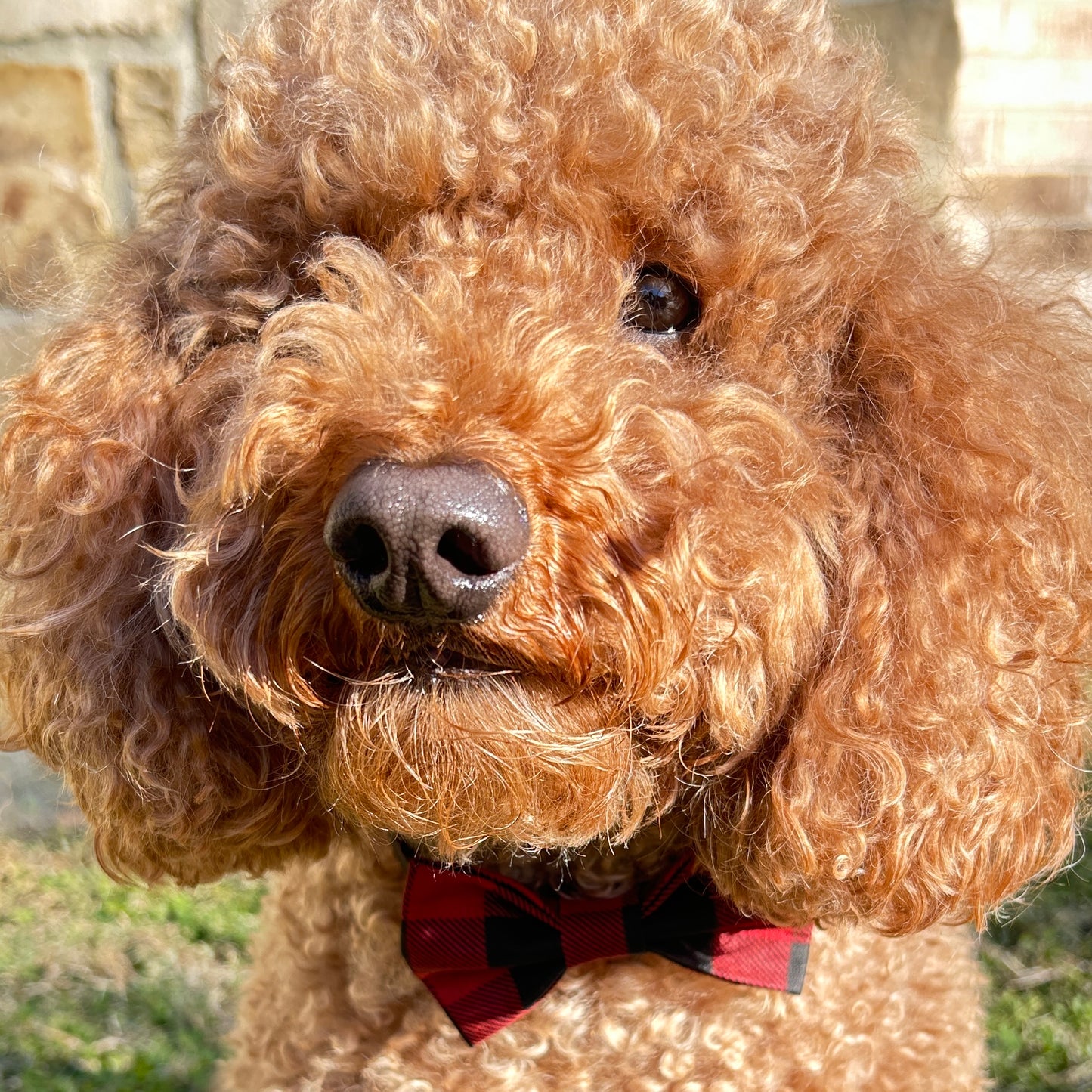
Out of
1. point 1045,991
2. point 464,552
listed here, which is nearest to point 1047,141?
point 1045,991

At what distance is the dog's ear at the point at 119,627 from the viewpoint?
1.31 meters

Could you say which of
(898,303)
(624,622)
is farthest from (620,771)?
(898,303)

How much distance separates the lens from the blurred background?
243 centimetres

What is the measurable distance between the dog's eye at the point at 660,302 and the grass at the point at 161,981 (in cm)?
144

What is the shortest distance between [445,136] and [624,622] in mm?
534

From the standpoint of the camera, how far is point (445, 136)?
47.8 inches

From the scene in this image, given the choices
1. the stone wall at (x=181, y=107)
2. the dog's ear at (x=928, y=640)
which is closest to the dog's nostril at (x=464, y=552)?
the dog's ear at (x=928, y=640)

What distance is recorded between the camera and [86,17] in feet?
9.62

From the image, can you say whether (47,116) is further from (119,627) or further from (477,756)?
(477,756)

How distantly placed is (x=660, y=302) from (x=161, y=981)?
2.16 metres

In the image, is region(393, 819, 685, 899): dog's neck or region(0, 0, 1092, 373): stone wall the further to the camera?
region(0, 0, 1092, 373): stone wall

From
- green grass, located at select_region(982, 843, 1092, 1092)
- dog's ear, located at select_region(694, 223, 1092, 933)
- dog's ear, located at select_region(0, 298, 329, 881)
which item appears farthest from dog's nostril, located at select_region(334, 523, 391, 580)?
green grass, located at select_region(982, 843, 1092, 1092)

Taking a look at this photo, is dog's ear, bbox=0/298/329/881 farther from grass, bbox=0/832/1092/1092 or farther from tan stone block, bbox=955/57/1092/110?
tan stone block, bbox=955/57/1092/110

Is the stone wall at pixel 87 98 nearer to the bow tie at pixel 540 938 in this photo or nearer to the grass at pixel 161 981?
the grass at pixel 161 981
